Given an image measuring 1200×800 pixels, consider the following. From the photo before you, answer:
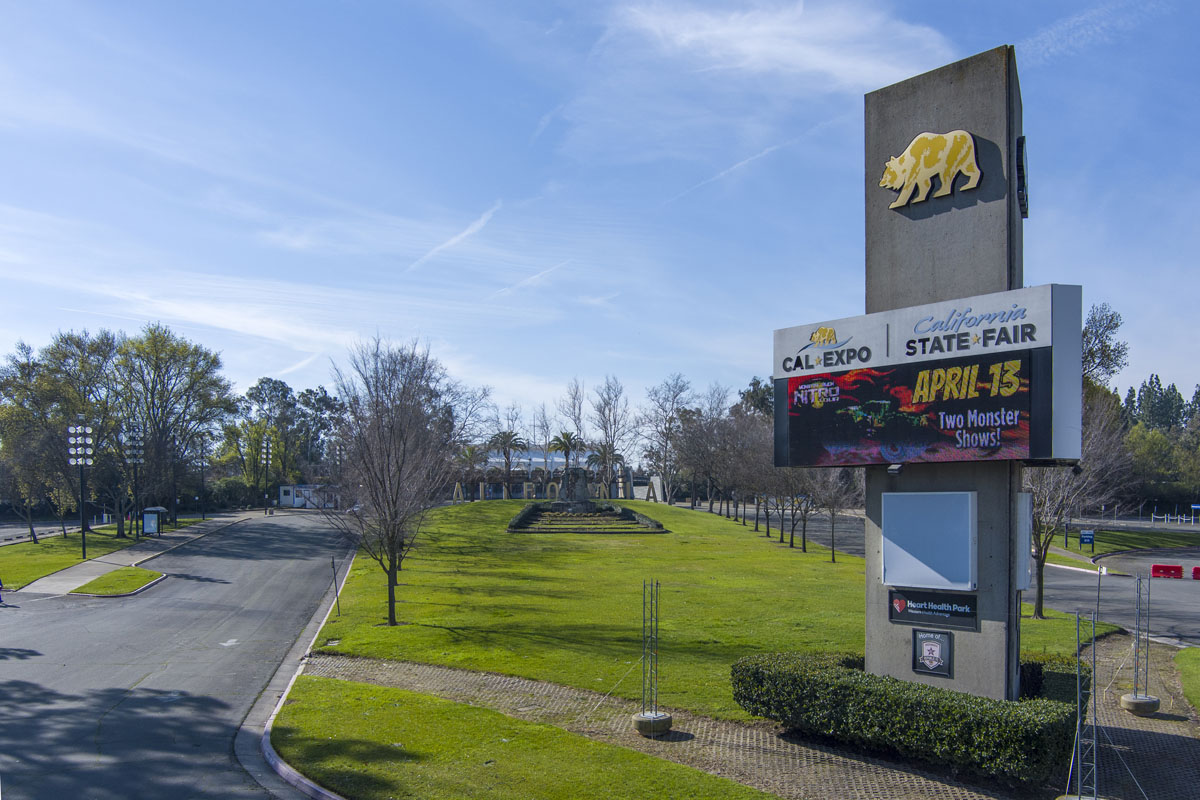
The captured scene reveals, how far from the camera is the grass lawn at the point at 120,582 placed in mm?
27750

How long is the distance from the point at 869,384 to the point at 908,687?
14.7ft

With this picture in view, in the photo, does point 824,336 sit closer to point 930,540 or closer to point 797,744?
point 930,540

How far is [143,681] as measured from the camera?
1543 cm

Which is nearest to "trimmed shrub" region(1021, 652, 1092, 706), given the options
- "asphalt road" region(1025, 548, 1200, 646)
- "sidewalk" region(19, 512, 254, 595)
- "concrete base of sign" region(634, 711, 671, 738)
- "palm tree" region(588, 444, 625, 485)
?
"concrete base of sign" region(634, 711, 671, 738)

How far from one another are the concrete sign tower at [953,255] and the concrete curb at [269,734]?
333 inches

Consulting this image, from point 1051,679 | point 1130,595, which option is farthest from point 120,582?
point 1130,595

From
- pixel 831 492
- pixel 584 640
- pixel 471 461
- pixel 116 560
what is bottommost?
pixel 116 560

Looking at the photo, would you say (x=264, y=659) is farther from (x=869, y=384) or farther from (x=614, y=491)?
(x=614, y=491)

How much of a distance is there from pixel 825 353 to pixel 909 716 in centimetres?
554

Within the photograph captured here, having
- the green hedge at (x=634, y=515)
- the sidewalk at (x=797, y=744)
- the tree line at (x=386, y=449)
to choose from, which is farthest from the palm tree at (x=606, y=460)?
the sidewalk at (x=797, y=744)

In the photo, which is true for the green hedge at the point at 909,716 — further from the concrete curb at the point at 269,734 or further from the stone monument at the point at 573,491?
the stone monument at the point at 573,491

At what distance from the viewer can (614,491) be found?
90000 millimetres

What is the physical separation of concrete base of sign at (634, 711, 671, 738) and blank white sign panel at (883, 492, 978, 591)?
405 centimetres

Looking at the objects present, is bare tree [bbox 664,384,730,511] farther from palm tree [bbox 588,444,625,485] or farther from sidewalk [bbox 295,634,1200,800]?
sidewalk [bbox 295,634,1200,800]
